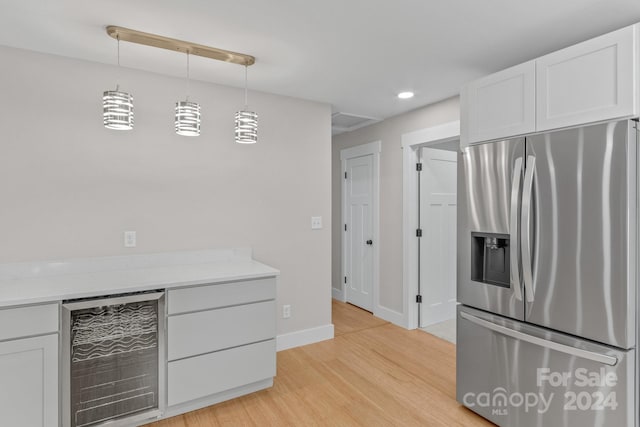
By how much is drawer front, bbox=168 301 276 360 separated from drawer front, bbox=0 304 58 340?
2.04 feet

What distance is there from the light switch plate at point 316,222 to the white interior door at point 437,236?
3.87ft

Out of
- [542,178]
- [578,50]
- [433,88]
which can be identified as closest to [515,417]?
[542,178]

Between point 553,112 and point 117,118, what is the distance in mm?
2465

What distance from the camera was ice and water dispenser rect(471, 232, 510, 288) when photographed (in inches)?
87.0

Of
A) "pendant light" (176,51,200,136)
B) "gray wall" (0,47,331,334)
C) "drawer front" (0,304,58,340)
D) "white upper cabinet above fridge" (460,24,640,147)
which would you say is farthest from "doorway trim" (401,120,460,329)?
"drawer front" (0,304,58,340)

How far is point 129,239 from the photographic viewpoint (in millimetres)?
2705

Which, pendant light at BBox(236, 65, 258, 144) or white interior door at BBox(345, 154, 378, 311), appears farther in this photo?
white interior door at BBox(345, 154, 378, 311)

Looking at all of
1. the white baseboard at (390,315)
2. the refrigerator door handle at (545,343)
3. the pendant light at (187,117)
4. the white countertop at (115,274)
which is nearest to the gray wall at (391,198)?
the white baseboard at (390,315)

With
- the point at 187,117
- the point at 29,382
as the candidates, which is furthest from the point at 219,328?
the point at 187,117

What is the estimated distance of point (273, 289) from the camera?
2602 millimetres

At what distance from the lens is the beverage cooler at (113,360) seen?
79.9 inches

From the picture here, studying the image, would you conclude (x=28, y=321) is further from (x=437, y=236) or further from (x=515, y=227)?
(x=437, y=236)

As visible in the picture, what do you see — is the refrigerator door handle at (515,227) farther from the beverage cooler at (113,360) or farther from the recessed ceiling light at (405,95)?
the beverage cooler at (113,360)

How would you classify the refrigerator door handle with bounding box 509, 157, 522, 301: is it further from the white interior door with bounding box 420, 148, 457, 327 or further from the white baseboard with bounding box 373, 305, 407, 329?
the white baseboard with bounding box 373, 305, 407, 329
